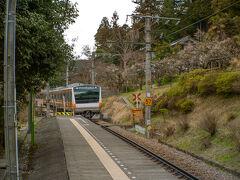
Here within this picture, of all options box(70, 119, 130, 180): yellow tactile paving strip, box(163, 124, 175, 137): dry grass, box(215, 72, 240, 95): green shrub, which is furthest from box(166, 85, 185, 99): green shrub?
box(70, 119, 130, 180): yellow tactile paving strip

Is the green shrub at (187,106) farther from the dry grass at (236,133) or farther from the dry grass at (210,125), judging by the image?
the dry grass at (236,133)

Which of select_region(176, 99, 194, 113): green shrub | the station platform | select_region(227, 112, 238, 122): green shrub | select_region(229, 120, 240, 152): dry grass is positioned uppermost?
select_region(176, 99, 194, 113): green shrub

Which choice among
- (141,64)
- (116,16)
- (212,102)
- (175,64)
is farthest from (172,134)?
(116,16)

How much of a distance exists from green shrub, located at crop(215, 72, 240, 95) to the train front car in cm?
1330

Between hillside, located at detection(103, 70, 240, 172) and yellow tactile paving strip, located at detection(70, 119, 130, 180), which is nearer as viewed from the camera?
yellow tactile paving strip, located at detection(70, 119, 130, 180)

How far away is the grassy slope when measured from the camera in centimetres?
1079

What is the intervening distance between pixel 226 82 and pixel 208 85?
169 cm

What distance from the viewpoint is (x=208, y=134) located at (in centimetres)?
1323

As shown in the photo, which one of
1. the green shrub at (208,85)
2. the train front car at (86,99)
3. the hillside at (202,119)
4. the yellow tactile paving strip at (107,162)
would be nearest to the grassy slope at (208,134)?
the hillside at (202,119)

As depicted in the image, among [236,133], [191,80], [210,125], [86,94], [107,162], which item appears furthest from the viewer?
[86,94]

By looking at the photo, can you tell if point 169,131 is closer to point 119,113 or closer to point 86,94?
point 119,113

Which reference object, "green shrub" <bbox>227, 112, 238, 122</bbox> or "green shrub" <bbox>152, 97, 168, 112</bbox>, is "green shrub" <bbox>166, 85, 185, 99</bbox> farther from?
"green shrub" <bbox>227, 112, 238, 122</bbox>

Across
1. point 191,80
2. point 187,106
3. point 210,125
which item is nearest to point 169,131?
point 187,106

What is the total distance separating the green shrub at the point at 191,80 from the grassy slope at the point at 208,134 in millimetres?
685
